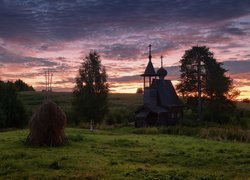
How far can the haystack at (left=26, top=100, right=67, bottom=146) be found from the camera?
2927 cm

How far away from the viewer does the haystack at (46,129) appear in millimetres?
29266

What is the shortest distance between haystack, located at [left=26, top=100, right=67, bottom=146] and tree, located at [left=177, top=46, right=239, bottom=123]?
4611cm

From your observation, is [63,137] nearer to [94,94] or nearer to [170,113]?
[94,94]

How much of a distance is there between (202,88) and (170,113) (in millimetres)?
10654

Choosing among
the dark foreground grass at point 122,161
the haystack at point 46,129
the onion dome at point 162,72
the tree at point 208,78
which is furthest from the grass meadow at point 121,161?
the tree at point 208,78

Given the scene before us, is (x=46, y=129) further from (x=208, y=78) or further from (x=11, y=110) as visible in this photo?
(x=208, y=78)

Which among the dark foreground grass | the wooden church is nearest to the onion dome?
the wooden church

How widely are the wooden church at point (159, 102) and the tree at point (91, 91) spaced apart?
677 cm

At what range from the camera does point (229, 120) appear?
7056 centimetres

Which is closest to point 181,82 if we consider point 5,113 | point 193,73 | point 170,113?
point 193,73

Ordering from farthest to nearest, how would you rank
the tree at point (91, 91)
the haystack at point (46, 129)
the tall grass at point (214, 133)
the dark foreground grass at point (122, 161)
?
the tree at point (91, 91), the tall grass at point (214, 133), the haystack at point (46, 129), the dark foreground grass at point (122, 161)

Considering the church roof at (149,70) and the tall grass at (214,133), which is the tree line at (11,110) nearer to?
the church roof at (149,70)

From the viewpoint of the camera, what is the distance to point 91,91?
208 ft

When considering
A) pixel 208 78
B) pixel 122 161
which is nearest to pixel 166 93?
pixel 208 78
